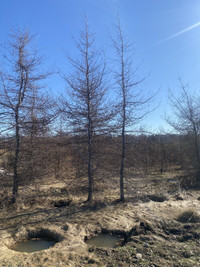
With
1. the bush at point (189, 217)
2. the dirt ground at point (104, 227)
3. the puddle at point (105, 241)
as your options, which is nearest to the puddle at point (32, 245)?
the dirt ground at point (104, 227)

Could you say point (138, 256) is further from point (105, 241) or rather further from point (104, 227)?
point (104, 227)

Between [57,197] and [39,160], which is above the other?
[39,160]

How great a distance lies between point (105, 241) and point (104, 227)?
0.50m

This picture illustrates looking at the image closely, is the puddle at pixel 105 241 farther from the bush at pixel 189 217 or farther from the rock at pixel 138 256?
the bush at pixel 189 217

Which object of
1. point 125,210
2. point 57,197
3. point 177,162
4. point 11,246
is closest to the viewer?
point 11,246

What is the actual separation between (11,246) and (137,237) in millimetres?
2895

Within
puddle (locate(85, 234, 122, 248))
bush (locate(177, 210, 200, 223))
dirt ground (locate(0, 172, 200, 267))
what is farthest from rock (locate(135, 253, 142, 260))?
bush (locate(177, 210, 200, 223))

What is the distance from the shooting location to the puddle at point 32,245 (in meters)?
4.62

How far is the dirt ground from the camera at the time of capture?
385 cm

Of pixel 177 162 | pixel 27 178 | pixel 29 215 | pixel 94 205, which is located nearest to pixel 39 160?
pixel 27 178

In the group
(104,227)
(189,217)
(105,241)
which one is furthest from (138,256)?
(189,217)

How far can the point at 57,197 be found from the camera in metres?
8.27

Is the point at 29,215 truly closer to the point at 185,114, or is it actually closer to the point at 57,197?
the point at 57,197

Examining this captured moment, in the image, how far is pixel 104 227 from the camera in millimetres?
5438
